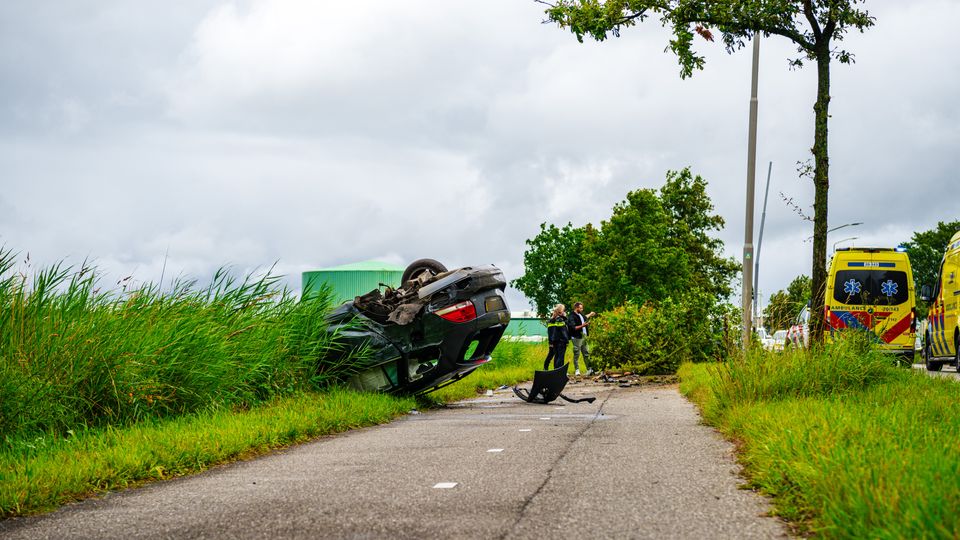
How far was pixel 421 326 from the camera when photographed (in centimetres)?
1314

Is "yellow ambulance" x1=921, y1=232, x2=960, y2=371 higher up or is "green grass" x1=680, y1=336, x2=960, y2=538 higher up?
"yellow ambulance" x1=921, y1=232, x2=960, y2=371

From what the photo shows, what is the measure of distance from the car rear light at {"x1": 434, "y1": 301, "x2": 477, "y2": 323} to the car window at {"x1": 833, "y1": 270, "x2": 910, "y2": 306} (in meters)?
14.2

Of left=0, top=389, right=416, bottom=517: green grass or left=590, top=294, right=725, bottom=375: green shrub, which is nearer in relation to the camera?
left=0, top=389, right=416, bottom=517: green grass

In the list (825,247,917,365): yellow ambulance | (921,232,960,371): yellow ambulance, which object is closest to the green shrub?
(825,247,917,365): yellow ambulance

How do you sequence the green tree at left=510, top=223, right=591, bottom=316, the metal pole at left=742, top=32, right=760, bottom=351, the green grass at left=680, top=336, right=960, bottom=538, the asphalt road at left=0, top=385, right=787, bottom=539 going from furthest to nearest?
the green tree at left=510, top=223, right=591, bottom=316, the metal pole at left=742, top=32, right=760, bottom=351, the asphalt road at left=0, top=385, right=787, bottom=539, the green grass at left=680, top=336, right=960, bottom=538

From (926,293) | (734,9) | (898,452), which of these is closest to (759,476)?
(898,452)

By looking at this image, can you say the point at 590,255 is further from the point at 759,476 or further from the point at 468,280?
the point at 759,476

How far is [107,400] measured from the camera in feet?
31.0

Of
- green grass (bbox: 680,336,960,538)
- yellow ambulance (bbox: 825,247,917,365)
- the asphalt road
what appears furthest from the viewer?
yellow ambulance (bbox: 825,247,917,365)

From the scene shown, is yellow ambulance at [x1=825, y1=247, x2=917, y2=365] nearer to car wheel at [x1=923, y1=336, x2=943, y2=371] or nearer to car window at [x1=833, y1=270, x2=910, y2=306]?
car window at [x1=833, y1=270, x2=910, y2=306]

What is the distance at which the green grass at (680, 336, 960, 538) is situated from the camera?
4.53 metres

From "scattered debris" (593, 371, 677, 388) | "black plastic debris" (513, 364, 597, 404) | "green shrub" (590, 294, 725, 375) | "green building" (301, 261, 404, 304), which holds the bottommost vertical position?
"scattered debris" (593, 371, 677, 388)

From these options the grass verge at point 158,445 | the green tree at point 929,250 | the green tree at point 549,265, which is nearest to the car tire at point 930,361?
the grass verge at point 158,445

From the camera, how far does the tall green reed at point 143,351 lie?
8.95m
